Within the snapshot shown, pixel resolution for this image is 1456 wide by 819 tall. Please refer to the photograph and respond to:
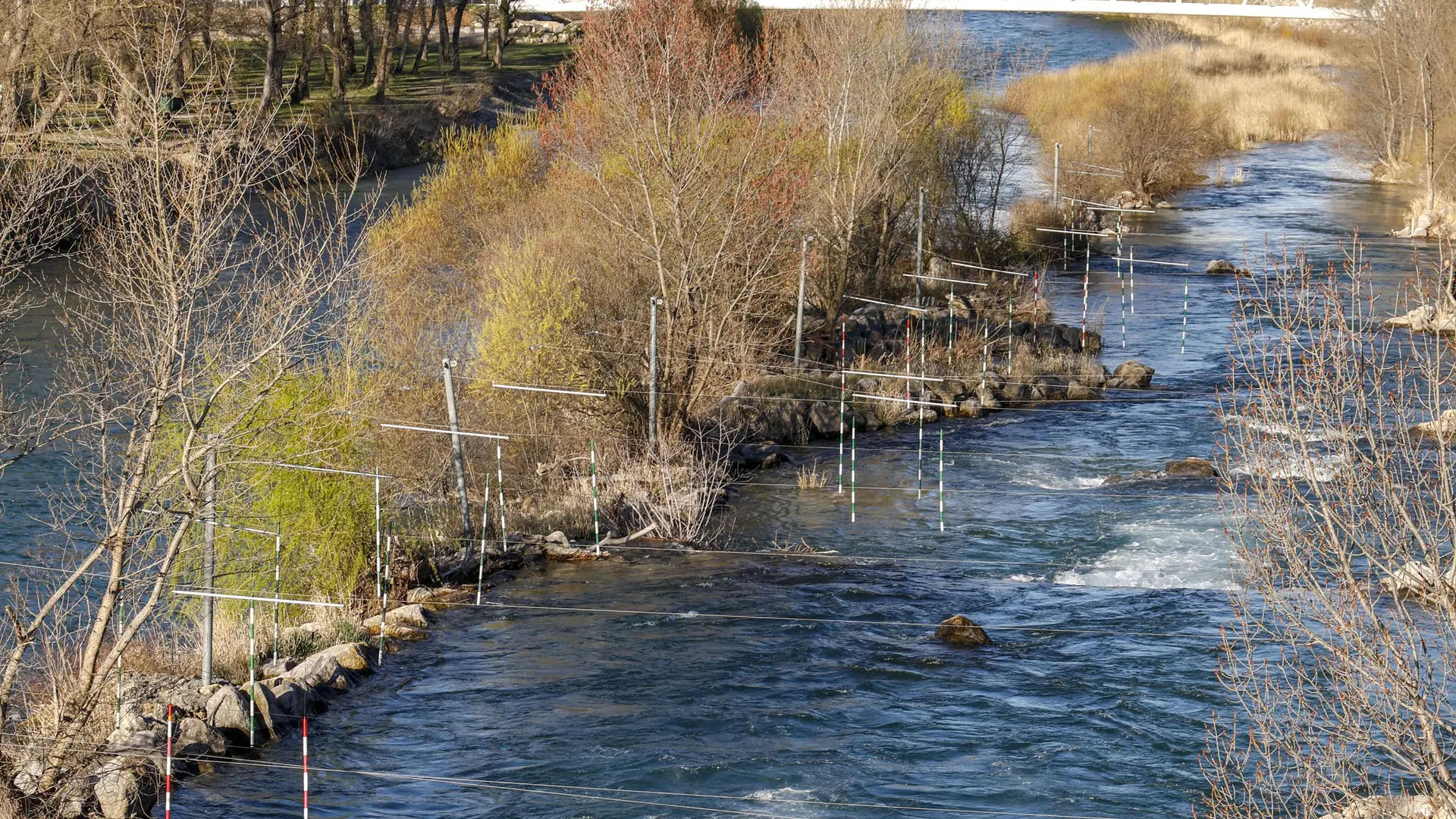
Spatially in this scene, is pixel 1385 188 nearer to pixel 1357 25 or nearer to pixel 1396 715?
pixel 1357 25

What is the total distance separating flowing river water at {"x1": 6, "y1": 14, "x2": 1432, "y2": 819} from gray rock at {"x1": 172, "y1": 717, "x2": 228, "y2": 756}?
29 centimetres

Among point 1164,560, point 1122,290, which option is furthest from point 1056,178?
point 1164,560

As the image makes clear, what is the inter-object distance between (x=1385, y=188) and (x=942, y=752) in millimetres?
50031

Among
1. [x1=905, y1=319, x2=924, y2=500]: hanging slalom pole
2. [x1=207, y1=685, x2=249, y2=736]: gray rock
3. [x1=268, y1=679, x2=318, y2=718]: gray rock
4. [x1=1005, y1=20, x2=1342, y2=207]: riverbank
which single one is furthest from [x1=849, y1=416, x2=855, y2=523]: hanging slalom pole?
[x1=1005, y1=20, x2=1342, y2=207]: riverbank

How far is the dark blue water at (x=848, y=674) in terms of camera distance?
14.8 meters

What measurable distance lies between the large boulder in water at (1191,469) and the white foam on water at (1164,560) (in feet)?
7.79

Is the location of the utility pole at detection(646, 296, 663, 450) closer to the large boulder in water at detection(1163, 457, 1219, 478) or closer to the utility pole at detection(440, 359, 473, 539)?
the utility pole at detection(440, 359, 473, 539)

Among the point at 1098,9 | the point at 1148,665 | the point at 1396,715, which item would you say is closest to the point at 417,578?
the point at 1148,665

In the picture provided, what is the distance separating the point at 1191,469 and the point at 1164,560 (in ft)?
14.7

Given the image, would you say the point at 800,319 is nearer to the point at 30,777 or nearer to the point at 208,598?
the point at 208,598

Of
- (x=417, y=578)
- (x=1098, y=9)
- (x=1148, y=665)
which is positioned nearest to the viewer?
(x=1148, y=665)

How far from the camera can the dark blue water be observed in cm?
1483

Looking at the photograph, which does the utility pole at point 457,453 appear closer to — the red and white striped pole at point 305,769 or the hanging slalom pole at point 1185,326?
the red and white striped pole at point 305,769

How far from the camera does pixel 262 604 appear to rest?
18.4m
